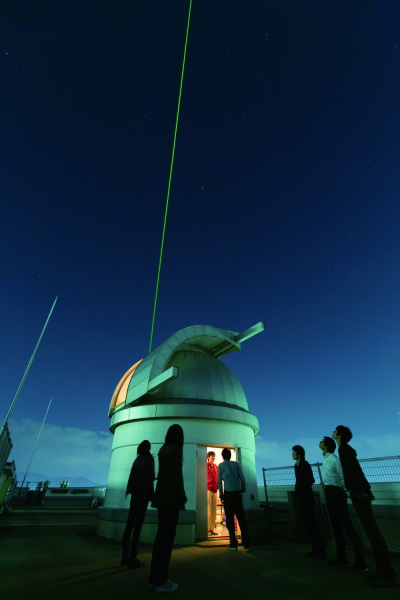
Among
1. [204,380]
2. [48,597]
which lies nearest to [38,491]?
[204,380]

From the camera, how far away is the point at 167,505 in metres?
3.97

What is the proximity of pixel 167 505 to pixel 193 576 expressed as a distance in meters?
1.41

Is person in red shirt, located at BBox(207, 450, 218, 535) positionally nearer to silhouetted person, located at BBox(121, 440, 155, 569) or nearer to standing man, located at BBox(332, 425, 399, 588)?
silhouetted person, located at BBox(121, 440, 155, 569)

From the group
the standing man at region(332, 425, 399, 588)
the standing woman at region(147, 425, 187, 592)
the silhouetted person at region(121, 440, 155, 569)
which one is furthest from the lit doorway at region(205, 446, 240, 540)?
the standing woman at region(147, 425, 187, 592)

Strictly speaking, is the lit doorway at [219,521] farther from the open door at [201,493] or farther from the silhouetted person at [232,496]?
the silhouetted person at [232,496]

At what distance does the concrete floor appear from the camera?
3619 mm

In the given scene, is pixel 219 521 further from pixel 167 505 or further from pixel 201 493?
pixel 167 505

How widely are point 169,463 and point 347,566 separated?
3.55 meters

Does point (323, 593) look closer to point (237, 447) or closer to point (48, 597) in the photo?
point (48, 597)

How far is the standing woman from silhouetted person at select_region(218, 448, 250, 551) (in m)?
3.13

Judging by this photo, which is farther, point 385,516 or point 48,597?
point 385,516

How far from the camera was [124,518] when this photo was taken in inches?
325

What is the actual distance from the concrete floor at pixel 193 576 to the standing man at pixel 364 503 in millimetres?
289

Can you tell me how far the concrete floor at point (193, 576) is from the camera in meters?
3.62
